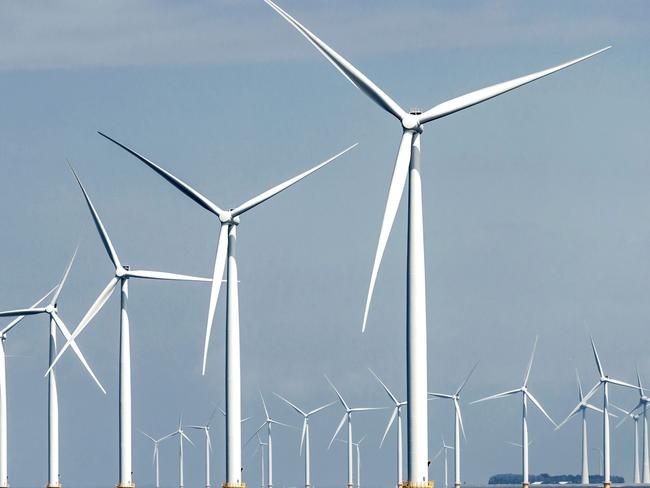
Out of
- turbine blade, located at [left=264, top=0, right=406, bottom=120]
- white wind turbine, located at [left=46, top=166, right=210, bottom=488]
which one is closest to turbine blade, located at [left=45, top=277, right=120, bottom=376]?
white wind turbine, located at [left=46, top=166, right=210, bottom=488]

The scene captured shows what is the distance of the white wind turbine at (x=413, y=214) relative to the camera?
222 feet

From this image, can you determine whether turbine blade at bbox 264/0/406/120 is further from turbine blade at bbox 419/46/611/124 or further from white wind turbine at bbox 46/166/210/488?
white wind turbine at bbox 46/166/210/488

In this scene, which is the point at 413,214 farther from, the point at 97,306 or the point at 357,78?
the point at 97,306

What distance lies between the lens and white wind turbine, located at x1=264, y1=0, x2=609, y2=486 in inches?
2670

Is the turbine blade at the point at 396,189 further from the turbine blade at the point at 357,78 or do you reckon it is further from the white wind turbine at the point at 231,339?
the white wind turbine at the point at 231,339

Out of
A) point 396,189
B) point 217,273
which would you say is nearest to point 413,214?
point 396,189

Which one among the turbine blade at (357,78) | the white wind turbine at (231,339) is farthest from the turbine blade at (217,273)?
the turbine blade at (357,78)

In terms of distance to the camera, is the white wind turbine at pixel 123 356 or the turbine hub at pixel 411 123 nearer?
the turbine hub at pixel 411 123

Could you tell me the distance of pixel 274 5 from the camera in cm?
6931

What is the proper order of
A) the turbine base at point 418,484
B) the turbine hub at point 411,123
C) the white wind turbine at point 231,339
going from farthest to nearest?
the white wind turbine at point 231,339 < the turbine hub at point 411,123 < the turbine base at point 418,484

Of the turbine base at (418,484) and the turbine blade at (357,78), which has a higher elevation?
the turbine blade at (357,78)

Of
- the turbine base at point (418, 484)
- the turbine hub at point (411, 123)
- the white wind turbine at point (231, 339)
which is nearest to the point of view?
the turbine base at point (418, 484)

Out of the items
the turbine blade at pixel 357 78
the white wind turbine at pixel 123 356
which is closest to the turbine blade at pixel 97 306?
the white wind turbine at pixel 123 356

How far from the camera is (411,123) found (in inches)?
2832
